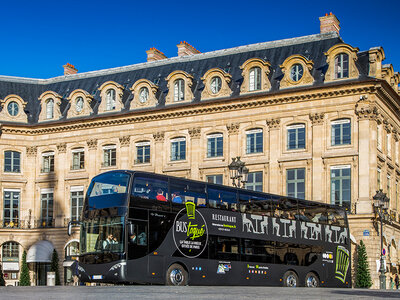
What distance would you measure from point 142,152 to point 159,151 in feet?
4.99

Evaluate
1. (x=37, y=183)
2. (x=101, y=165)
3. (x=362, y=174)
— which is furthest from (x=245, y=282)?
(x=37, y=183)

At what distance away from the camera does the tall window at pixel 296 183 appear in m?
47.0

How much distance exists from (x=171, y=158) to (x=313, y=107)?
423 inches

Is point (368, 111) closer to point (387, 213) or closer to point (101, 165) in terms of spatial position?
point (387, 213)

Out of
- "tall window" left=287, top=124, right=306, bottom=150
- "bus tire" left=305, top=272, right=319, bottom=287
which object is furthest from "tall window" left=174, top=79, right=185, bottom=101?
"bus tire" left=305, top=272, right=319, bottom=287

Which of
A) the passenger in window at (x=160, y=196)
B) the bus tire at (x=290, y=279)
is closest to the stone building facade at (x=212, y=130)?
the bus tire at (x=290, y=279)

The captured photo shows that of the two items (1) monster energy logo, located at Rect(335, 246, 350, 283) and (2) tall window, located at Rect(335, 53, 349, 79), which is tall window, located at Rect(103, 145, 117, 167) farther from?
(1) monster energy logo, located at Rect(335, 246, 350, 283)

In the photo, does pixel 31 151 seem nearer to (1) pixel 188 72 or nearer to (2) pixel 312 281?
(1) pixel 188 72

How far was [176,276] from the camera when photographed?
27906mm

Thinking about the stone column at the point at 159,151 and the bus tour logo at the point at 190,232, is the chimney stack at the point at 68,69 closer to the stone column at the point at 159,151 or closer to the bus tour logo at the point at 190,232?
the stone column at the point at 159,151

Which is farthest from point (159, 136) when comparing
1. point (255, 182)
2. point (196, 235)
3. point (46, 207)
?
point (196, 235)

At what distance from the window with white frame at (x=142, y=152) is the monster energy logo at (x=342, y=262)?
69.1ft

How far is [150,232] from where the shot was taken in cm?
2720

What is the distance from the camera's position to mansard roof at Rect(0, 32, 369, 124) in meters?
49.1
